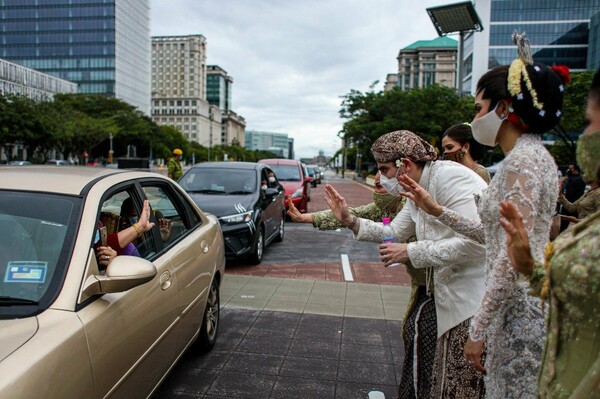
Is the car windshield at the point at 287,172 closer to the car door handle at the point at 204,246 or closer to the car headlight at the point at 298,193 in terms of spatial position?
the car headlight at the point at 298,193

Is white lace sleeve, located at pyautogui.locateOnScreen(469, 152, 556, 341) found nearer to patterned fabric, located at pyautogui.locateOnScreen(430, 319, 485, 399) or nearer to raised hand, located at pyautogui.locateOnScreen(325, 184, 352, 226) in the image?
patterned fabric, located at pyautogui.locateOnScreen(430, 319, 485, 399)

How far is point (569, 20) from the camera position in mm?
78875

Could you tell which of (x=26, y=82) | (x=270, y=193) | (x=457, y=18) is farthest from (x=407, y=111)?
(x=26, y=82)

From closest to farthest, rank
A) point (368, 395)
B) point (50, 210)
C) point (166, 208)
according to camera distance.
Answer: point (50, 210) < point (368, 395) < point (166, 208)

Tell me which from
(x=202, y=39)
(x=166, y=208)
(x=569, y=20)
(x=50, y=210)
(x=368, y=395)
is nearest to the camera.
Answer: (x=50, y=210)

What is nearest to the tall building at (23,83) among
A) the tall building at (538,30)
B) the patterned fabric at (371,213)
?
the tall building at (538,30)

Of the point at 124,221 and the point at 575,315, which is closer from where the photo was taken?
the point at 575,315

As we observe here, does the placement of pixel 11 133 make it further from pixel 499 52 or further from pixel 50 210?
pixel 499 52

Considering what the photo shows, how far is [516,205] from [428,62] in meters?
128

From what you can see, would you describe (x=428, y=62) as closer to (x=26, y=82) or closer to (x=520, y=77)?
(x=26, y=82)

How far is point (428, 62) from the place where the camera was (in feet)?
398

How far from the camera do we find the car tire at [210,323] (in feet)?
13.4

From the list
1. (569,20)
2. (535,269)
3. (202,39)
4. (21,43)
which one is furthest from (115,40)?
(535,269)

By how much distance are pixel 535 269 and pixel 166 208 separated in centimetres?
308
